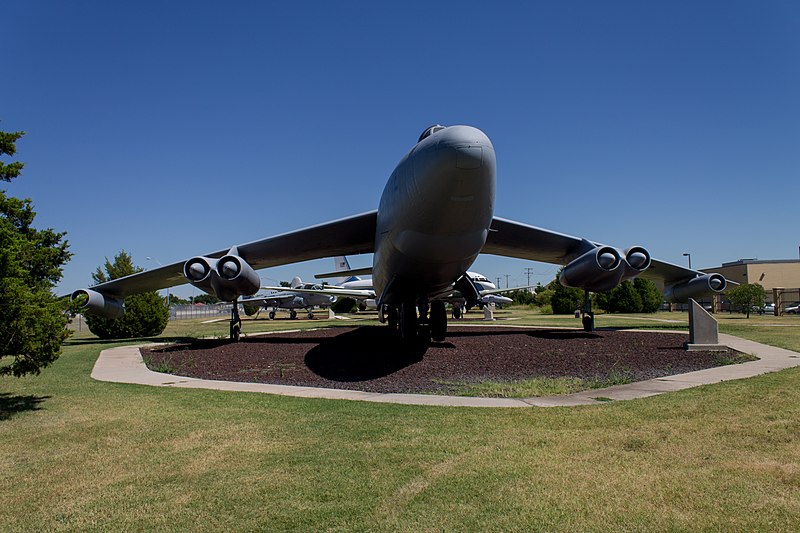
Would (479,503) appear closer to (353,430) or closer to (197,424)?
(353,430)

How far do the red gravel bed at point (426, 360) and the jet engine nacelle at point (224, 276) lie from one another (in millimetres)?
1706

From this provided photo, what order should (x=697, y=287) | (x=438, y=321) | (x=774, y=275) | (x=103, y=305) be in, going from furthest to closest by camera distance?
(x=774, y=275), (x=697, y=287), (x=103, y=305), (x=438, y=321)

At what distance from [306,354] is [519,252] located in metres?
8.16

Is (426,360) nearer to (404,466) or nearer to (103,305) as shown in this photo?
(404,466)

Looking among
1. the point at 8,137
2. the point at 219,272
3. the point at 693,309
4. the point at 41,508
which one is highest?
the point at 8,137

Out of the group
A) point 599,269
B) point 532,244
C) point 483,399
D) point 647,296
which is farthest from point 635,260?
point 647,296

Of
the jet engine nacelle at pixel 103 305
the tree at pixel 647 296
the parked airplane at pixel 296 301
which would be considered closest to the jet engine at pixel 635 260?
the jet engine nacelle at pixel 103 305

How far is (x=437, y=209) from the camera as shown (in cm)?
852

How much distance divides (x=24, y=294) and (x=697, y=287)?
19.6 m

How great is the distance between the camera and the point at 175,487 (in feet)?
13.7

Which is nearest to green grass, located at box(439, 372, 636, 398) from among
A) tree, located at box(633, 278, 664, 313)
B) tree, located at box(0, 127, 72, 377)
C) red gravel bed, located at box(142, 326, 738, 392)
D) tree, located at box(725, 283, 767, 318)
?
red gravel bed, located at box(142, 326, 738, 392)

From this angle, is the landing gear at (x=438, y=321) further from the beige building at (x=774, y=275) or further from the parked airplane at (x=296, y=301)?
the beige building at (x=774, y=275)

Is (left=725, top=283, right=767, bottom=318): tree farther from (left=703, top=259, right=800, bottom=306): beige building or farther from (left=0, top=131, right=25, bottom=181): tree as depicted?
(left=0, top=131, right=25, bottom=181): tree

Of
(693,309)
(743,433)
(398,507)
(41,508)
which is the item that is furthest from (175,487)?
(693,309)
